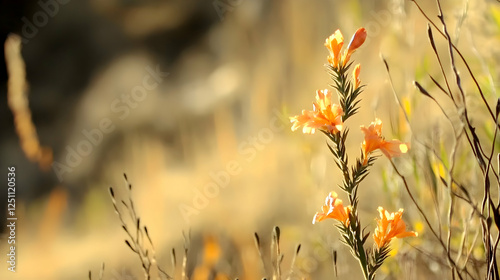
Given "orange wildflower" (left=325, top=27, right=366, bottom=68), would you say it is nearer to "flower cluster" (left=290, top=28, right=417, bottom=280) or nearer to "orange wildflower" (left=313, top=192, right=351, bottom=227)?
"flower cluster" (left=290, top=28, right=417, bottom=280)

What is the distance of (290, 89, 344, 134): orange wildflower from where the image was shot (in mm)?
537

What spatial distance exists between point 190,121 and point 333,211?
1.49 m

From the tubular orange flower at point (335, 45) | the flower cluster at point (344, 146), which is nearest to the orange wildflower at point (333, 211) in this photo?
the flower cluster at point (344, 146)

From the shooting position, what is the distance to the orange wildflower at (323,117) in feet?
1.76

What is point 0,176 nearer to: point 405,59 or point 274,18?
point 274,18

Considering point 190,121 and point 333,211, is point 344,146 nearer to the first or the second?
point 333,211

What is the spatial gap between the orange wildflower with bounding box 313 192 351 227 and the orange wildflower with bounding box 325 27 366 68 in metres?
0.13

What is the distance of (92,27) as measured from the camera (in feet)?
7.41

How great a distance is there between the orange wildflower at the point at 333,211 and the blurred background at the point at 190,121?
0.74 metres

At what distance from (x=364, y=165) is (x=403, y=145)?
56 millimetres

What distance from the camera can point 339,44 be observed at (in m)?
0.55

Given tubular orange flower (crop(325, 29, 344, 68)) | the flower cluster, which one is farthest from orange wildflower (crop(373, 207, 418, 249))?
tubular orange flower (crop(325, 29, 344, 68))

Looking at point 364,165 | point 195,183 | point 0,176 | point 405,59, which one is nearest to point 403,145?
point 364,165

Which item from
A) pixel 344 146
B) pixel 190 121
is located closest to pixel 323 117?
pixel 344 146
